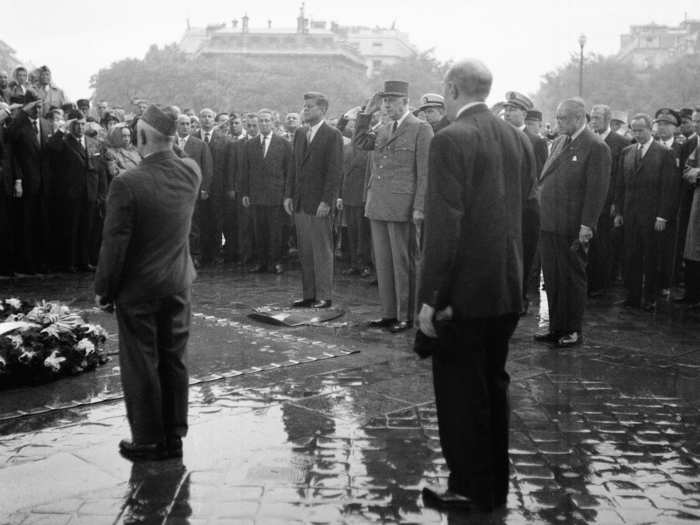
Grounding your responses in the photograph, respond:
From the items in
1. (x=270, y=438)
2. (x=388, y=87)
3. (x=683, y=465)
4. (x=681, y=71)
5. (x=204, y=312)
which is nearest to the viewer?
(x=683, y=465)

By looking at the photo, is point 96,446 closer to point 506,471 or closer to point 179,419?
point 179,419

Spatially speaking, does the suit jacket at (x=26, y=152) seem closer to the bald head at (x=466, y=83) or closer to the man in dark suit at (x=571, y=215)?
the man in dark suit at (x=571, y=215)

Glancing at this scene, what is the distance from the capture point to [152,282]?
4664 mm

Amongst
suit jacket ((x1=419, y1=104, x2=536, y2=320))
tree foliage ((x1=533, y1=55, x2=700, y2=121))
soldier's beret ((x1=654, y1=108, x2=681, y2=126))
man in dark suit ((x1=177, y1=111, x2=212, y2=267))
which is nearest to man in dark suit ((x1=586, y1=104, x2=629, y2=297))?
soldier's beret ((x1=654, y1=108, x2=681, y2=126))

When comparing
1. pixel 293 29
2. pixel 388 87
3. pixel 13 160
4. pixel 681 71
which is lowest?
pixel 13 160

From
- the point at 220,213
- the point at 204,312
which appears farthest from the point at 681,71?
the point at 204,312

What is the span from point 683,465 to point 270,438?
7.68 ft

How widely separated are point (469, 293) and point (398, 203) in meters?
4.51

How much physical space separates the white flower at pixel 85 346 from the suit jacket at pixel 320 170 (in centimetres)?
358

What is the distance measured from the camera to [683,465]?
15.7 ft

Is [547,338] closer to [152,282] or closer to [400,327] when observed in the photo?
[400,327]

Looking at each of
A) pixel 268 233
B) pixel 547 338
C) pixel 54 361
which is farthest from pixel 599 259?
pixel 54 361

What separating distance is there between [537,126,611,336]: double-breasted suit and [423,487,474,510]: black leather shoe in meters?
4.13

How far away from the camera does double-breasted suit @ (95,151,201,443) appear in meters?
4.56
